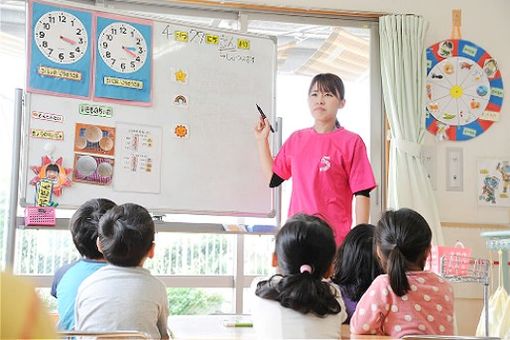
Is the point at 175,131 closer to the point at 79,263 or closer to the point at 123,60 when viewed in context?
the point at 123,60

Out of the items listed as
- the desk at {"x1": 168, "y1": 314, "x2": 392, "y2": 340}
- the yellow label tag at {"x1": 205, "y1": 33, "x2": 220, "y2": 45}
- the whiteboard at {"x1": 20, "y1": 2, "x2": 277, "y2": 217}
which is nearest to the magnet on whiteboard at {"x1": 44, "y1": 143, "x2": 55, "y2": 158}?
the whiteboard at {"x1": 20, "y1": 2, "x2": 277, "y2": 217}

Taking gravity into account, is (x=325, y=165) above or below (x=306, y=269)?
Answer: above

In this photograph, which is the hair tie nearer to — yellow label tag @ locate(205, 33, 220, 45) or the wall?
yellow label tag @ locate(205, 33, 220, 45)

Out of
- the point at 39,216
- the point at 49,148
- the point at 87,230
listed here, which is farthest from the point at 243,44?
the point at 87,230

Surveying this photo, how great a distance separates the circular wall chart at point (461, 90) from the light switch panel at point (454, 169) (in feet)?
0.31

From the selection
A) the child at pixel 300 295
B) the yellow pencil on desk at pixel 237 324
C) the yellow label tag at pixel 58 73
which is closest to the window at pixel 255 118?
the yellow label tag at pixel 58 73

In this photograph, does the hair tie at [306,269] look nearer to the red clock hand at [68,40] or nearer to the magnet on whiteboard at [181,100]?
the magnet on whiteboard at [181,100]

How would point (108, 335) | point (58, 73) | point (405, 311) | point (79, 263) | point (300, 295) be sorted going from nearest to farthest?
1. point (108, 335)
2. point (300, 295)
3. point (405, 311)
4. point (79, 263)
5. point (58, 73)

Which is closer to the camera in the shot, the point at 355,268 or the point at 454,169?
the point at 355,268

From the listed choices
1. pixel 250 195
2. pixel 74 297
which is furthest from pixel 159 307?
pixel 250 195

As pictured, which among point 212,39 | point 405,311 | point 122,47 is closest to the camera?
point 405,311

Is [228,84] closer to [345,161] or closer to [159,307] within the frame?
[345,161]

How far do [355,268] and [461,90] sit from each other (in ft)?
7.35

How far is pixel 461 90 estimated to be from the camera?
4.20 metres
